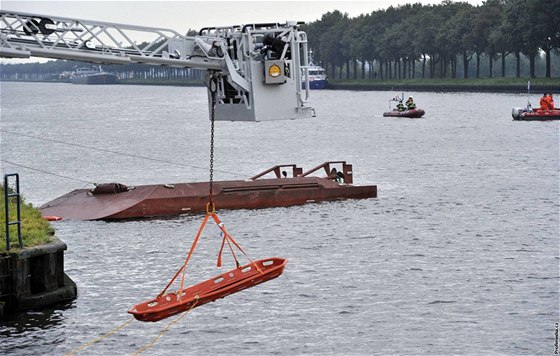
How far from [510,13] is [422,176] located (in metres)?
123

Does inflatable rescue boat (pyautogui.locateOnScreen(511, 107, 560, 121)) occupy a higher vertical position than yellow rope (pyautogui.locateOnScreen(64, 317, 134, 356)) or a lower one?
higher

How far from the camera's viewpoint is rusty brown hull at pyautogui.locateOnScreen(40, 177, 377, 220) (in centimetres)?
4734

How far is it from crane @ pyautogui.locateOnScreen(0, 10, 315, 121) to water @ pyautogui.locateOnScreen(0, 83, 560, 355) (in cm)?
593

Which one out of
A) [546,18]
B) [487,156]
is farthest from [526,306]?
[546,18]

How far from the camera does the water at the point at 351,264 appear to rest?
28.3 meters

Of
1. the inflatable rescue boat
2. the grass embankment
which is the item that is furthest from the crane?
the inflatable rescue boat

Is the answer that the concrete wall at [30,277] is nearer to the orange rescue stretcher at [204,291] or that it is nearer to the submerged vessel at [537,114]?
the orange rescue stretcher at [204,291]

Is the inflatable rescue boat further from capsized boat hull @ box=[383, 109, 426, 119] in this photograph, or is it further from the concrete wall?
the concrete wall

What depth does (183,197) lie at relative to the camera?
158 ft

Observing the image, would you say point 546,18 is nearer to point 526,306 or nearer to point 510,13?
point 510,13

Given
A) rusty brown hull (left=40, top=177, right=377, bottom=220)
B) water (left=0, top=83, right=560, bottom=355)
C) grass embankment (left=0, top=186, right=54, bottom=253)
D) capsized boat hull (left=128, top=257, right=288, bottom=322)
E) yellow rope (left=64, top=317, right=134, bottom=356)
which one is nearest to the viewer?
capsized boat hull (left=128, top=257, right=288, bottom=322)

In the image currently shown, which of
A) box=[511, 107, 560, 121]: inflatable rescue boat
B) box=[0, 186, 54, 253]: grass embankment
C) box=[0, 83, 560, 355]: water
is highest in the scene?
box=[0, 186, 54, 253]: grass embankment

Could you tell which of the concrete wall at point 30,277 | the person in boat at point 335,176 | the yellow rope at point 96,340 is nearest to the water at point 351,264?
the yellow rope at point 96,340

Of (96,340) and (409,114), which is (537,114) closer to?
(409,114)
